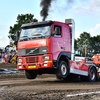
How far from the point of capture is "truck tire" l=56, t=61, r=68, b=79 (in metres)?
11.2

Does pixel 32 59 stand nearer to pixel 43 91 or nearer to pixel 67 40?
pixel 67 40

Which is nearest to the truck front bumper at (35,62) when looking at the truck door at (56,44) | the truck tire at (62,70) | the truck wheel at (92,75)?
the truck door at (56,44)

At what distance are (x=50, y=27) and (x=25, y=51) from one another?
5.95 feet

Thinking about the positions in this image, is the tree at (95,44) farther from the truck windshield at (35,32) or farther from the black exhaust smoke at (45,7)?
the truck windshield at (35,32)

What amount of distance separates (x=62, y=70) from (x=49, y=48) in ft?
4.71

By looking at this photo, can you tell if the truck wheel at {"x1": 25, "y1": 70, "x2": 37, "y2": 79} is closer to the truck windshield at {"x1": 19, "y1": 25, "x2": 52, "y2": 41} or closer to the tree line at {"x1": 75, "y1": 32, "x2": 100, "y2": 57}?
the truck windshield at {"x1": 19, "y1": 25, "x2": 52, "y2": 41}

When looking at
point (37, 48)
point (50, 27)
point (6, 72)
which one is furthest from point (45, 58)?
point (6, 72)

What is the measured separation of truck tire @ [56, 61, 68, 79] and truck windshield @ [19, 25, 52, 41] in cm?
169

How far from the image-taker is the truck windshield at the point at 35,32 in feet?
36.1

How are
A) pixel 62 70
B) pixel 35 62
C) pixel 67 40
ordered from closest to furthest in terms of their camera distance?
pixel 35 62, pixel 62 70, pixel 67 40

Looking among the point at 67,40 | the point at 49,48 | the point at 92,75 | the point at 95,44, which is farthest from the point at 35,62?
the point at 95,44

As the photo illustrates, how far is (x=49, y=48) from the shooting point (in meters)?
10.8

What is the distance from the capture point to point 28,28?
11688 mm

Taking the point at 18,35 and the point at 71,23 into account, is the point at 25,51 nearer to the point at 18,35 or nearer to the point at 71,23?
the point at 18,35
